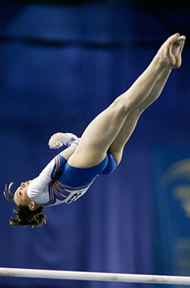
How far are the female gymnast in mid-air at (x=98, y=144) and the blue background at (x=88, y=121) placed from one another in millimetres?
1712

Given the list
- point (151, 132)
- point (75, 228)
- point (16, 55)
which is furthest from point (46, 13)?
point (75, 228)

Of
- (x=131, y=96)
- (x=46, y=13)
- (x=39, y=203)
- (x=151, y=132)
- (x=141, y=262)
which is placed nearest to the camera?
(x=131, y=96)

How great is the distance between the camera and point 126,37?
5.36 meters

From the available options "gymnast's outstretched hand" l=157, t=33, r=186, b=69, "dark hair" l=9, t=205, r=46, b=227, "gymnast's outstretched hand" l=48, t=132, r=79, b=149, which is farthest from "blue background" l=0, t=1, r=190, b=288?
"gymnast's outstretched hand" l=157, t=33, r=186, b=69

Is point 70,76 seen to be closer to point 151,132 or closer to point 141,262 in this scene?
point 151,132

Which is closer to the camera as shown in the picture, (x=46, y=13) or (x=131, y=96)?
(x=131, y=96)

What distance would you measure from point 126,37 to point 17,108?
5.45 ft

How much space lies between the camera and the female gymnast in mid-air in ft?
8.71

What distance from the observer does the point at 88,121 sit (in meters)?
5.04

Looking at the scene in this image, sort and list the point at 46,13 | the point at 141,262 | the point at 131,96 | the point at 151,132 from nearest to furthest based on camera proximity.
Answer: the point at 131,96 → the point at 141,262 → the point at 151,132 → the point at 46,13

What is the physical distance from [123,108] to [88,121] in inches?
88.6

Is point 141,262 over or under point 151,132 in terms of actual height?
under

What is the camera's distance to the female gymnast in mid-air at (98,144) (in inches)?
104

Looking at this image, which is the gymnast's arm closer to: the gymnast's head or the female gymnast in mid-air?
the female gymnast in mid-air
